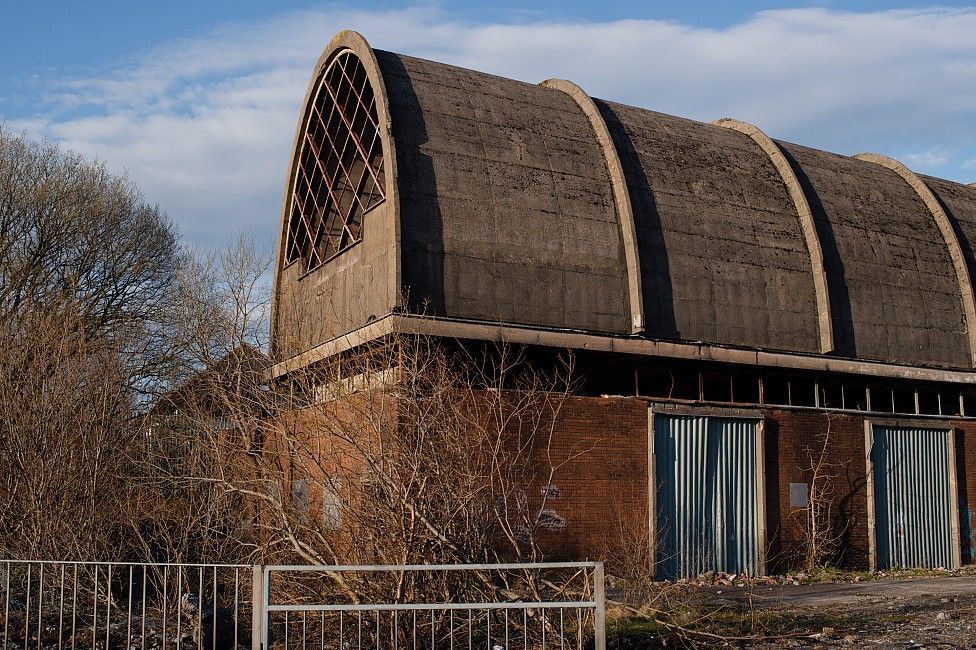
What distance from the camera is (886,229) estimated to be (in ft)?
80.0

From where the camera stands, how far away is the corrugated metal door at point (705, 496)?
1909 centimetres

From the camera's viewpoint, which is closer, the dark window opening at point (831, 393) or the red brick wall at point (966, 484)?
the dark window opening at point (831, 393)

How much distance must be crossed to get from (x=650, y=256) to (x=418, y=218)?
4939mm

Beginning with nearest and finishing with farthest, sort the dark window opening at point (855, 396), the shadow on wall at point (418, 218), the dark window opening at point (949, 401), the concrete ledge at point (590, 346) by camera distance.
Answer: the concrete ledge at point (590, 346) → the shadow on wall at point (418, 218) → the dark window opening at point (855, 396) → the dark window opening at point (949, 401)

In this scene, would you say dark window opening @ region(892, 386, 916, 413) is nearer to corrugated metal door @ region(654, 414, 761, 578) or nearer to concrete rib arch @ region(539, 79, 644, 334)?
corrugated metal door @ region(654, 414, 761, 578)

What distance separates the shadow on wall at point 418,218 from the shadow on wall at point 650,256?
421 cm

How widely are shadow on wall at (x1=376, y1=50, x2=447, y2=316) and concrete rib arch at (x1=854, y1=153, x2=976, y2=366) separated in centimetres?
1397

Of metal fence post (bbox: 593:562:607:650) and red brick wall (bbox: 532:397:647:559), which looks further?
red brick wall (bbox: 532:397:647:559)

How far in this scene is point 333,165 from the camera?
80.3 ft

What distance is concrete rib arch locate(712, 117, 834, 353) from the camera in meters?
21.8

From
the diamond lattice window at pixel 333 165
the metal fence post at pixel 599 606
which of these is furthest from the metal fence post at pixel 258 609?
the diamond lattice window at pixel 333 165

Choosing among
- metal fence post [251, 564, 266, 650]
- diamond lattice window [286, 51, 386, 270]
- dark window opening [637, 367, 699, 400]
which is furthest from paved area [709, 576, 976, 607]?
diamond lattice window [286, 51, 386, 270]

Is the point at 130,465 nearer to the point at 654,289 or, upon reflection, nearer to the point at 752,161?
the point at 654,289

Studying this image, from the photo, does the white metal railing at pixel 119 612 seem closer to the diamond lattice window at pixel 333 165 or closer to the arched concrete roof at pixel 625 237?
the arched concrete roof at pixel 625 237
